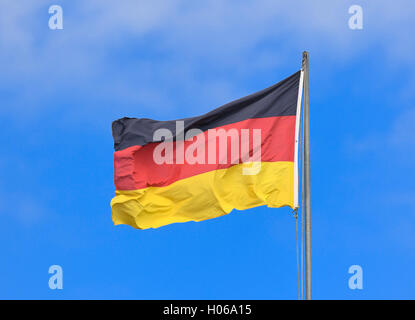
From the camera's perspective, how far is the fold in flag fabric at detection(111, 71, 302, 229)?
17.6 meters

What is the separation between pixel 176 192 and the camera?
1836 cm

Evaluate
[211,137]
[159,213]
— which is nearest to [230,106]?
[211,137]

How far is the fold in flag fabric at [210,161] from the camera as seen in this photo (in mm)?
17578

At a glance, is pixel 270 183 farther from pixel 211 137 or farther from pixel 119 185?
pixel 119 185

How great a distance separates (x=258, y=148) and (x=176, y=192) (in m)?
2.32

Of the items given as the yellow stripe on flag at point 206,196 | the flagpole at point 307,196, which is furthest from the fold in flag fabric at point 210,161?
the flagpole at point 307,196

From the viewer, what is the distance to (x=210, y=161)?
1831 centimetres
